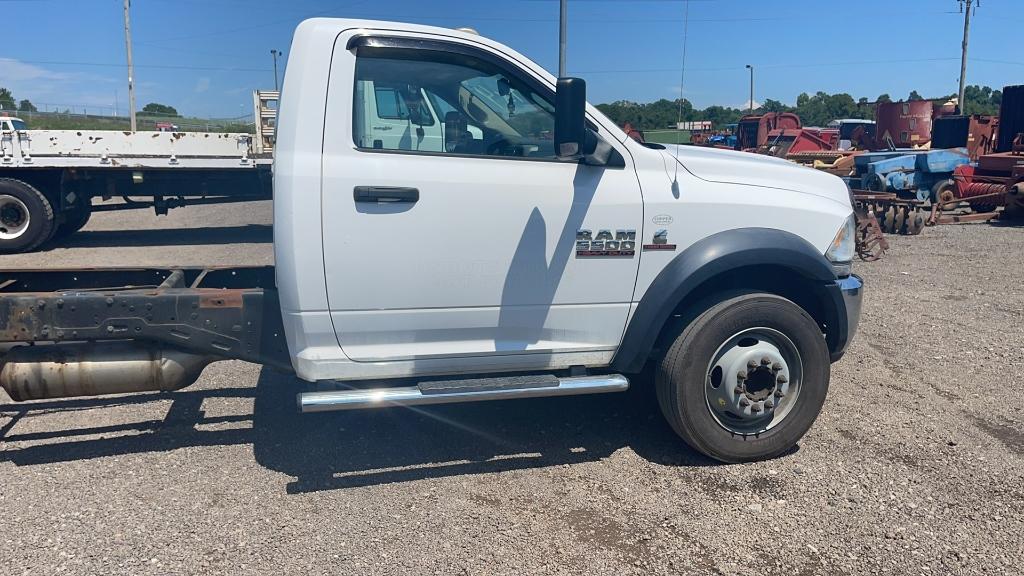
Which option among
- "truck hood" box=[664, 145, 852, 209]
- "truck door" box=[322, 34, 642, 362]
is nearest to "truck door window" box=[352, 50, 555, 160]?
"truck door" box=[322, 34, 642, 362]

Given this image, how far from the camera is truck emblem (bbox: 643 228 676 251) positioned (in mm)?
3812

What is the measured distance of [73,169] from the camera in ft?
36.6

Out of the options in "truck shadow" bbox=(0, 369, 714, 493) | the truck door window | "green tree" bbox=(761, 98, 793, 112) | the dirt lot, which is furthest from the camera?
"green tree" bbox=(761, 98, 793, 112)

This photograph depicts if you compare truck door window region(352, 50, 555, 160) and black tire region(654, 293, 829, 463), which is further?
black tire region(654, 293, 829, 463)

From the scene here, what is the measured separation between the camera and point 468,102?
12.4 ft

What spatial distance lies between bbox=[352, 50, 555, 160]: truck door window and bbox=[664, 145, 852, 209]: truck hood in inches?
30.2

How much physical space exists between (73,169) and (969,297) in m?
11.9

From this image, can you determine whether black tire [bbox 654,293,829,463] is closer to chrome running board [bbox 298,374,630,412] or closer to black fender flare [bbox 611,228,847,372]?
black fender flare [bbox 611,228,847,372]

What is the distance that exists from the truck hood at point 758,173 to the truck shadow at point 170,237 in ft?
31.6

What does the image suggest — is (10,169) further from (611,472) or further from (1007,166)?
(1007,166)

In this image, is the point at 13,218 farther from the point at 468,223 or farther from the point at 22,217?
the point at 468,223

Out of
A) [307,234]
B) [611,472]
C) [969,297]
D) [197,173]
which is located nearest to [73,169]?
[197,173]

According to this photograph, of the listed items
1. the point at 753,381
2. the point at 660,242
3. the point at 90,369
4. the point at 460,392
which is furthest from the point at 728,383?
the point at 90,369

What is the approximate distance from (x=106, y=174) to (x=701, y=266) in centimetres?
1073
